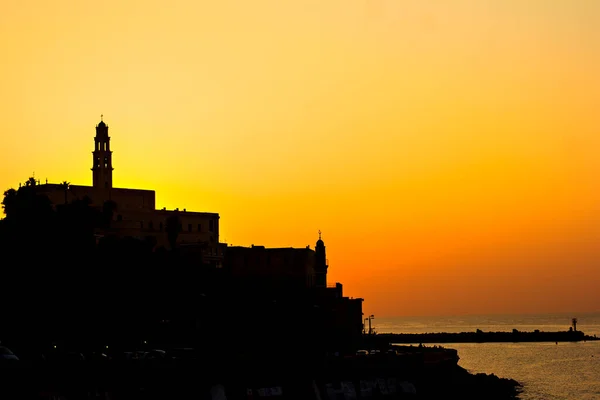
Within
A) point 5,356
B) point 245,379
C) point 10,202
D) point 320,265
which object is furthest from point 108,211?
point 5,356

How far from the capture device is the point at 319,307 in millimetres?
123562

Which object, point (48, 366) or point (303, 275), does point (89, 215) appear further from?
point (48, 366)

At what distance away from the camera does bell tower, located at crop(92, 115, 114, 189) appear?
14650cm

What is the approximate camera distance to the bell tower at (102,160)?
146m

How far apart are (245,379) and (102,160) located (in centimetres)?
6455

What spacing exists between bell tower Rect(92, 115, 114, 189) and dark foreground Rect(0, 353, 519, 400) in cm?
5632

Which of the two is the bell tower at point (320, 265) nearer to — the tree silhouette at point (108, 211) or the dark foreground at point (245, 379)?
the tree silhouette at point (108, 211)

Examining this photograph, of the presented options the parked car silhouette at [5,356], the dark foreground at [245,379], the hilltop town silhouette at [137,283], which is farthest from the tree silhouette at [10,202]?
the parked car silhouette at [5,356]

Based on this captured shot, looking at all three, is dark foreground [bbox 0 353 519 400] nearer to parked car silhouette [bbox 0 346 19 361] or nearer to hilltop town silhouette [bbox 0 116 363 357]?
parked car silhouette [bbox 0 346 19 361]

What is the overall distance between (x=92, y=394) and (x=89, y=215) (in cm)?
4600

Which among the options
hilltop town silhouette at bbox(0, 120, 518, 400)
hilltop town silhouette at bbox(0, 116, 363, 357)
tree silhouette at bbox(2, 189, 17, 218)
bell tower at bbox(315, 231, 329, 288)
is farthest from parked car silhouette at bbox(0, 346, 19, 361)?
bell tower at bbox(315, 231, 329, 288)

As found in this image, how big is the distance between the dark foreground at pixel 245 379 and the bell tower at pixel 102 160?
56.3 m

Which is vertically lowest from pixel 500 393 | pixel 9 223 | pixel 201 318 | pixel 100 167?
pixel 500 393

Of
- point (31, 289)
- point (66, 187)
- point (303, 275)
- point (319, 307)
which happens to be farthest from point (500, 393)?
point (66, 187)
